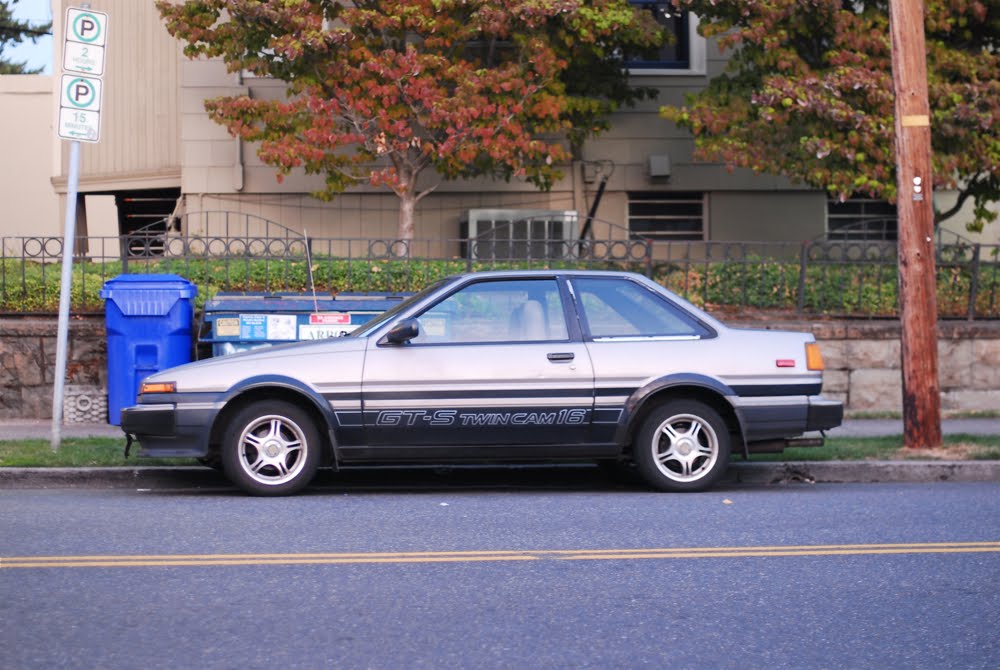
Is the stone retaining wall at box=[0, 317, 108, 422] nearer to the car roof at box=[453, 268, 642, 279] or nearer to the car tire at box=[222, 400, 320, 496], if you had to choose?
the car tire at box=[222, 400, 320, 496]

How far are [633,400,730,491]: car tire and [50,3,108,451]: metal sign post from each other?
458 centimetres

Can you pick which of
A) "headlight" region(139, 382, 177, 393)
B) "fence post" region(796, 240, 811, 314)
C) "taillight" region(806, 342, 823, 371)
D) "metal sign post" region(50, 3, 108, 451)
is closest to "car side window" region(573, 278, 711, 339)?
"taillight" region(806, 342, 823, 371)

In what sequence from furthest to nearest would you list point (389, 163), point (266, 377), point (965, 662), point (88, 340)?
point (389, 163) < point (88, 340) < point (266, 377) < point (965, 662)

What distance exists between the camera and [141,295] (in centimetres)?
1154

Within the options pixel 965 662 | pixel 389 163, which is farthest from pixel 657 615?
pixel 389 163

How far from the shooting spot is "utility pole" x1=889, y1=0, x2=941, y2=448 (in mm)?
10297

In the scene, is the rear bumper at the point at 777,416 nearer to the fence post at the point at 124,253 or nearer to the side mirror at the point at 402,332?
the side mirror at the point at 402,332

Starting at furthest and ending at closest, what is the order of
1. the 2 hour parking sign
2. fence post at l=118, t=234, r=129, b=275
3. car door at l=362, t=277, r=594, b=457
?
fence post at l=118, t=234, r=129, b=275 → the 2 hour parking sign → car door at l=362, t=277, r=594, b=457

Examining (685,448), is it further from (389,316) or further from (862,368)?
(862,368)

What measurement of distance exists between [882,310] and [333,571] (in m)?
9.45

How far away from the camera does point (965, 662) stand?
476cm

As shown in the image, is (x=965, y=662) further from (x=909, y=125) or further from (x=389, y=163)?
(x=389, y=163)

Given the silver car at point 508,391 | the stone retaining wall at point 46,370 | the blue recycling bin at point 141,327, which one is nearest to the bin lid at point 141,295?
the blue recycling bin at point 141,327

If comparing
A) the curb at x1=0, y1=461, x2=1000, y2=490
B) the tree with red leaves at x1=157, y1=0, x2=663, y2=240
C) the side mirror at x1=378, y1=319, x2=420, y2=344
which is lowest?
the curb at x1=0, y1=461, x2=1000, y2=490
